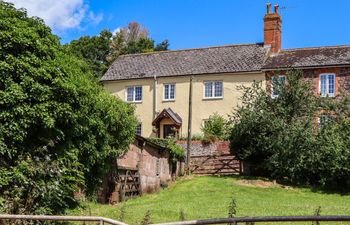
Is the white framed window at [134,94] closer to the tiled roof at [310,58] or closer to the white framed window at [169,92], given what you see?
the white framed window at [169,92]

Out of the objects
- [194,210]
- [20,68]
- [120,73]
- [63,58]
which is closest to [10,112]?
[20,68]

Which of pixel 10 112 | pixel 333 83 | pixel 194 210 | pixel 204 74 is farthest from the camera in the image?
pixel 204 74

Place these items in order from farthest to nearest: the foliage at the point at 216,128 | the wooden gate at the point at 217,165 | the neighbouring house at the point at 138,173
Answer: the foliage at the point at 216,128 → the wooden gate at the point at 217,165 → the neighbouring house at the point at 138,173

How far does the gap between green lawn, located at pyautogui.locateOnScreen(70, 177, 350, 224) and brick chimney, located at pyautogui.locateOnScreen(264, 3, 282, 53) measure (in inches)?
605

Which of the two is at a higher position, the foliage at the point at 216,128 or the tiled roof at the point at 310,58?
the tiled roof at the point at 310,58

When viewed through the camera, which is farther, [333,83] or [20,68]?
[333,83]

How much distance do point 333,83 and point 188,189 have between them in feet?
54.1

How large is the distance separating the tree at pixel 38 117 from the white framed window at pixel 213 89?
25129 mm

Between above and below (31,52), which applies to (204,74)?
above

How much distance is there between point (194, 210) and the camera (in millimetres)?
17328

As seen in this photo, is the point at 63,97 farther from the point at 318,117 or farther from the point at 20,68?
the point at 318,117

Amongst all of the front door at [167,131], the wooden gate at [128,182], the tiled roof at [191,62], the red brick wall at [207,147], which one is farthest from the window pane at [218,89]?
the wooden gate at [128,182]

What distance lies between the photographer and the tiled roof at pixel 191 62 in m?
38.4

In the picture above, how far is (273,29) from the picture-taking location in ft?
126
